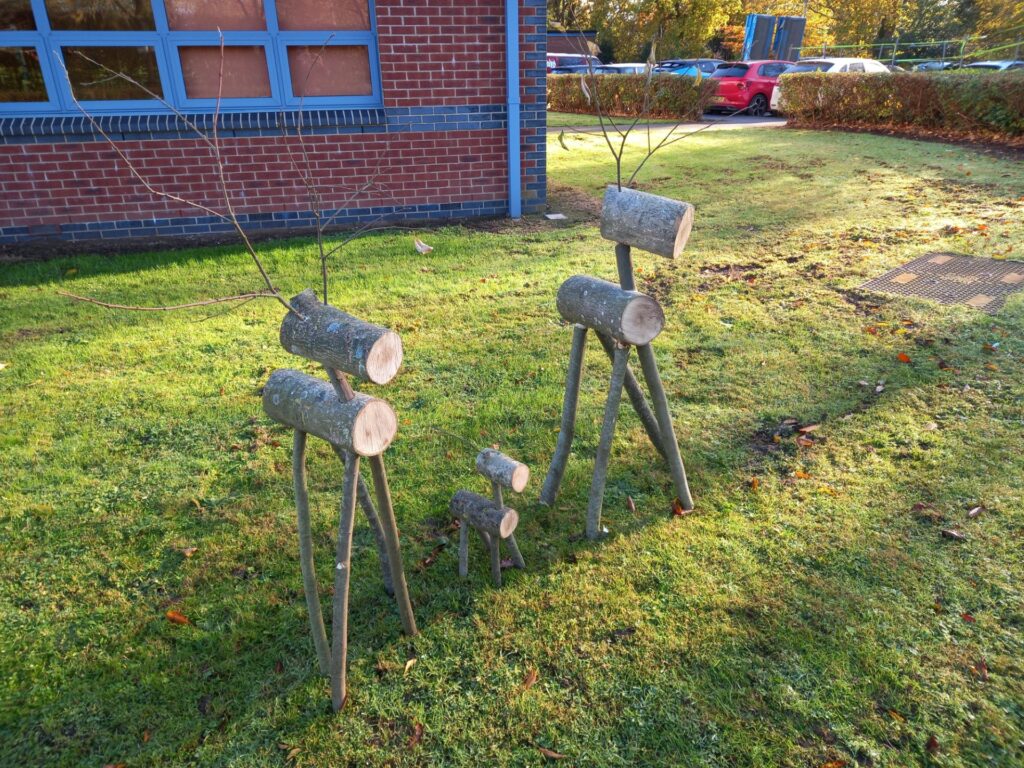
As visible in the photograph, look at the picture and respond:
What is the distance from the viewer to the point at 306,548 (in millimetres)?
2096

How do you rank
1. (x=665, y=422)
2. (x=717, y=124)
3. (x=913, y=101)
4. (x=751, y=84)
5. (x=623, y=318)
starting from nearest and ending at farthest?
(x=623, y=318) < (x=665, y=422) < (x=913, y=101) < (x=717, y=124) < (x=751, y=84)

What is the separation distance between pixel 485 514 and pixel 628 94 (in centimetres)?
1851

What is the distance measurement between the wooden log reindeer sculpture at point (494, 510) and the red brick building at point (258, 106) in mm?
5184

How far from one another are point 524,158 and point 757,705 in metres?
6.78

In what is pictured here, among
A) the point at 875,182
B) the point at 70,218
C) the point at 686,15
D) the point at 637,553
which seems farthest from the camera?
the point at 686,15

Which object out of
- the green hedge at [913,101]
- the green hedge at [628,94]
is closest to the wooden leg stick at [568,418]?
the green hedge at [913,101]

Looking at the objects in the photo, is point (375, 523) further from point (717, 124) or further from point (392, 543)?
point (717, 124)

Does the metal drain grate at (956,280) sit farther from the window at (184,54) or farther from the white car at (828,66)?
the white car at (828,66)

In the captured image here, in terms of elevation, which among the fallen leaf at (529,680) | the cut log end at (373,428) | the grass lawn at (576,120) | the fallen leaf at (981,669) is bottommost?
the fallen leaf at (529,680)

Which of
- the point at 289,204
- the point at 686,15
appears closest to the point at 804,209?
the point at 289,204

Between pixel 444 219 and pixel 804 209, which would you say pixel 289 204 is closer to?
pixel 444 219

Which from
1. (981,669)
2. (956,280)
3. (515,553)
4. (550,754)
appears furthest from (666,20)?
(550,754)

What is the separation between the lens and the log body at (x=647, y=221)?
239 cm

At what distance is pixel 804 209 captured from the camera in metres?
7.82
